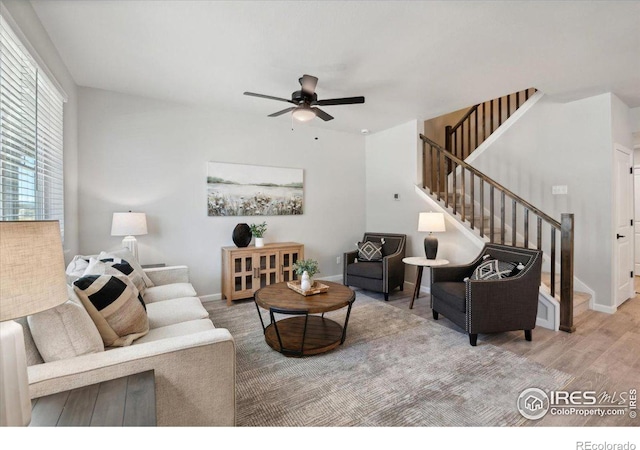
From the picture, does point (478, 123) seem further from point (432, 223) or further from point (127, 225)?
point (127, 225)

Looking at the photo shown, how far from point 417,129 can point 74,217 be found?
15.0 ft

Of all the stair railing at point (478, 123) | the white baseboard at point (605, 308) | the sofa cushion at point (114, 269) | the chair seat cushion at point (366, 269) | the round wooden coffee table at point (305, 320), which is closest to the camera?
the sofa cushion at point (114, 269)

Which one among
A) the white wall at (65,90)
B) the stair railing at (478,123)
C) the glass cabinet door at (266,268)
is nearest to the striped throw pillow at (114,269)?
the white wall at (65,90)

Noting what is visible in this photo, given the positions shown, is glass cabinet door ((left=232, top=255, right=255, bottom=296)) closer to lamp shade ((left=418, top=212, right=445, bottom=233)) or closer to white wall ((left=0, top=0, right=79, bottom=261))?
white wall ((left=0, top=0, right=79, bottom=261))

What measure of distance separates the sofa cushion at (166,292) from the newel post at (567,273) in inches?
143

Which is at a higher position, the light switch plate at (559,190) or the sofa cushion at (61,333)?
the light switch plate at (559,190)

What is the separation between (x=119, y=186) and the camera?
350 cm

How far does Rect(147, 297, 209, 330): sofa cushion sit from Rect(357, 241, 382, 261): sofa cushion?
2.72 meters

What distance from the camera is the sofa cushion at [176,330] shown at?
5.88ft

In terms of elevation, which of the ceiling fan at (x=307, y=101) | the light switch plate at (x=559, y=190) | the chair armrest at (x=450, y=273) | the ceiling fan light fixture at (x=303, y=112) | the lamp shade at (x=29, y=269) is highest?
the ceiling fan at (x=307, y=101)

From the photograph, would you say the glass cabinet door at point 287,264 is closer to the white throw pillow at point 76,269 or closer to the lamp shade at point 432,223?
the lamp shade at point 432,223

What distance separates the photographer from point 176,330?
1.90m

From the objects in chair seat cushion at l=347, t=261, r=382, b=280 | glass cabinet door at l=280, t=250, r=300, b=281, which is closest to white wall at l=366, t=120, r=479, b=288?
chair seat cushion at l=347, t=261, r=382, b=280

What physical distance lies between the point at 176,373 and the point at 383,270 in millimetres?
3127
